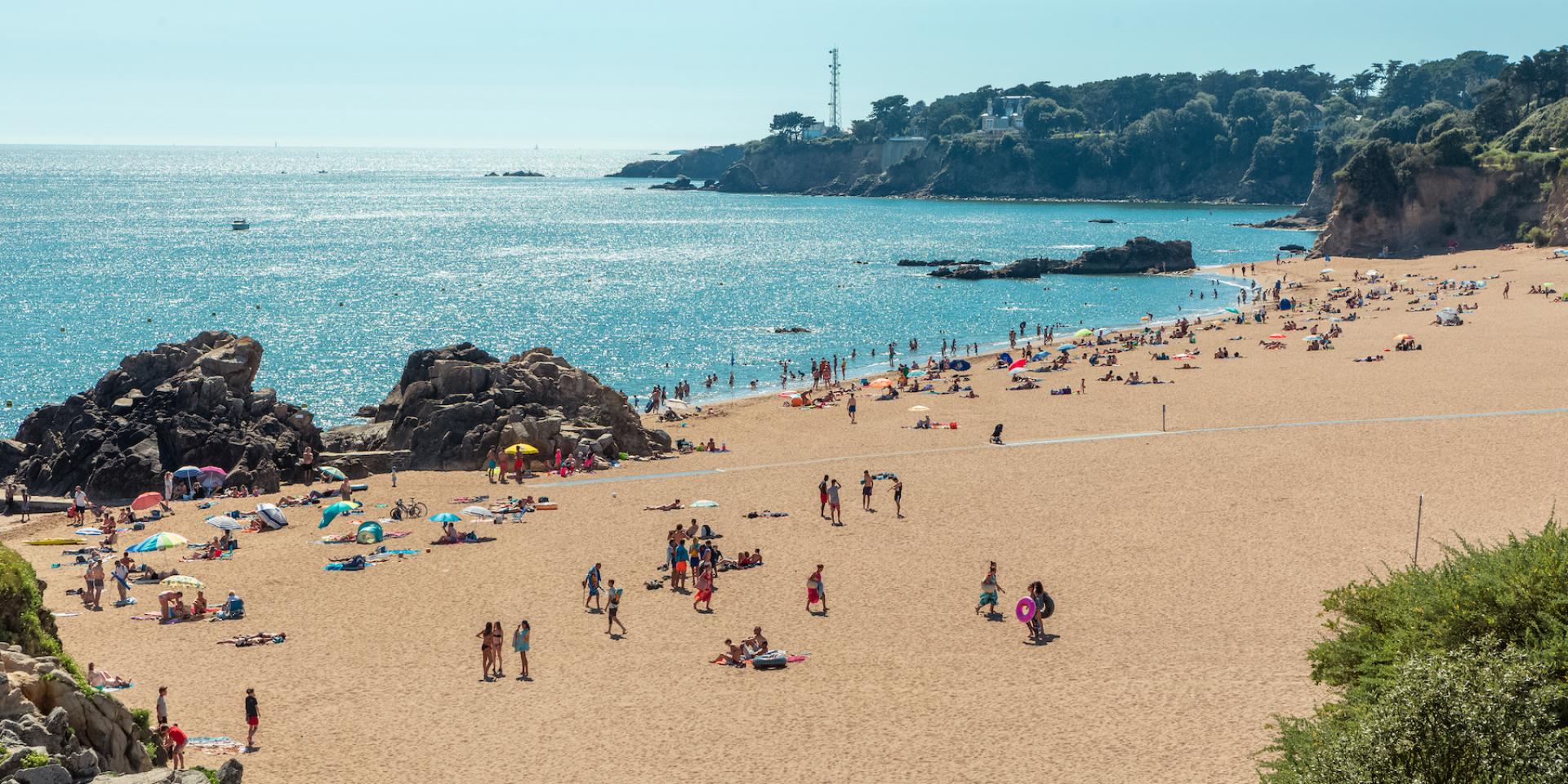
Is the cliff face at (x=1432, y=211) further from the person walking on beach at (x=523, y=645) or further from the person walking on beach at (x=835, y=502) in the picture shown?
the person walking on beach at (x=523, y=645)

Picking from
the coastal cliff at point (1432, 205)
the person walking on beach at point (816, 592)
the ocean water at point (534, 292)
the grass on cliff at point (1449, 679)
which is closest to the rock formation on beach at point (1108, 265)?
the ocean water at point (534, 292)

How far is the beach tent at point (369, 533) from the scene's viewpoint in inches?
1063

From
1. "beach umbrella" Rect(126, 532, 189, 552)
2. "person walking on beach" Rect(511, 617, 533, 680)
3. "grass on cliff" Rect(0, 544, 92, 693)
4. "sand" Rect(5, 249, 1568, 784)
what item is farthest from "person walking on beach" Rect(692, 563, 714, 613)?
"beach umbrella" Rect(126, 532, 189, 552)

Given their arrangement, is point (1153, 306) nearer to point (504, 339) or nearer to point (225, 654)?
point (504, 339)

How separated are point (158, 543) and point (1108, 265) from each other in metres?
83.8

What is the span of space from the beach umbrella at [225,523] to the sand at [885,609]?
2.03 ft

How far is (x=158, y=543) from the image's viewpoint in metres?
26.7

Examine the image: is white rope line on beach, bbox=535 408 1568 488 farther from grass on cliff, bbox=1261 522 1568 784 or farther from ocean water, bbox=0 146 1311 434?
grass on cliff, bbox=1261 522 1568 784

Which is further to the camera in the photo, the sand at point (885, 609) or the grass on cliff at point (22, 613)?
the sand at point (885, 609)

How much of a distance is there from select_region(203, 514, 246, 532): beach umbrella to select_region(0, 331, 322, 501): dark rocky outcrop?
238 inches

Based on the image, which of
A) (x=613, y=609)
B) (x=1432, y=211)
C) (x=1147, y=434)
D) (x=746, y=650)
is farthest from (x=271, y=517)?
(x=1432, y=211)

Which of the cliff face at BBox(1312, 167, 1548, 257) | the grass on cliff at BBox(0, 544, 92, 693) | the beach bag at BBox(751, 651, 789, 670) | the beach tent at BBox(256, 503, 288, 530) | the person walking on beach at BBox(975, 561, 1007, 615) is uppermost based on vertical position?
the cliff face at BBox(1312, 167, 1548, 257)

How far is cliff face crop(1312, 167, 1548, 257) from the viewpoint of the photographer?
87.7 metres

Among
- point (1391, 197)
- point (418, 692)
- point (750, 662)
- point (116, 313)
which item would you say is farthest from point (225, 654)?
point (1391, 197)
